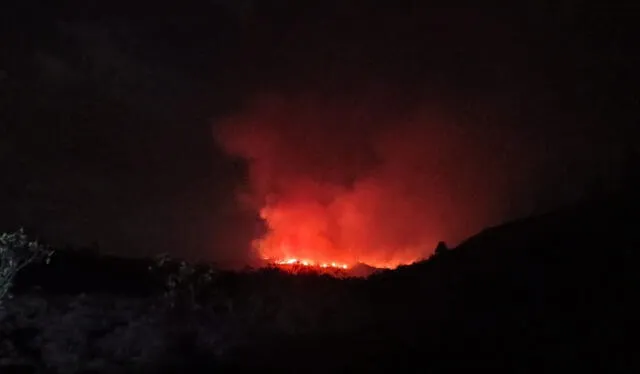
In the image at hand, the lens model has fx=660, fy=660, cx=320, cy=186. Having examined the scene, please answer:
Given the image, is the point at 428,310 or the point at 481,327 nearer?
the point at 481,327

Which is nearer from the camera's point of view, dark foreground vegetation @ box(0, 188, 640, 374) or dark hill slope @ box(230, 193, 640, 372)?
dark hill slope @ box(230, 193, 640, 372)

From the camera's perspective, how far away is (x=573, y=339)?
18.3 metres

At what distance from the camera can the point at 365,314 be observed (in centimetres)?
2392

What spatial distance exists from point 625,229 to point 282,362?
59.9 ft

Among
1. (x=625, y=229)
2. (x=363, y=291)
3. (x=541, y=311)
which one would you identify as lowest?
(x=541, y=311)

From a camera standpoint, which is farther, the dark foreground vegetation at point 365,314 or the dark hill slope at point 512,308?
the dark foreground vegetation at point 365,314

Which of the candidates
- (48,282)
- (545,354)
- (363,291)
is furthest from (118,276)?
(545,354)

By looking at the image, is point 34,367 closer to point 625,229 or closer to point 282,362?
point 282,362

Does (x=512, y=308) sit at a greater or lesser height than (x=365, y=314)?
lesser

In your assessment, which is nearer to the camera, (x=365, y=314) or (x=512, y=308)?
(x=512, y=308)

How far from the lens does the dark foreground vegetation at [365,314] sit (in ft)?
60.4

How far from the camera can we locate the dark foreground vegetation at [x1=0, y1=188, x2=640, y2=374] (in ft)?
60.4

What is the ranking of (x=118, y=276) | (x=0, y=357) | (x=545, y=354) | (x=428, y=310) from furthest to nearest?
1. (x=118, y=276)
2. (x=428, y=310)
3. (x=0, y=357)
4. (x=545, y=354)

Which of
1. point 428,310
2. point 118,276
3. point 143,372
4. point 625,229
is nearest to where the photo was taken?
point 143,372
